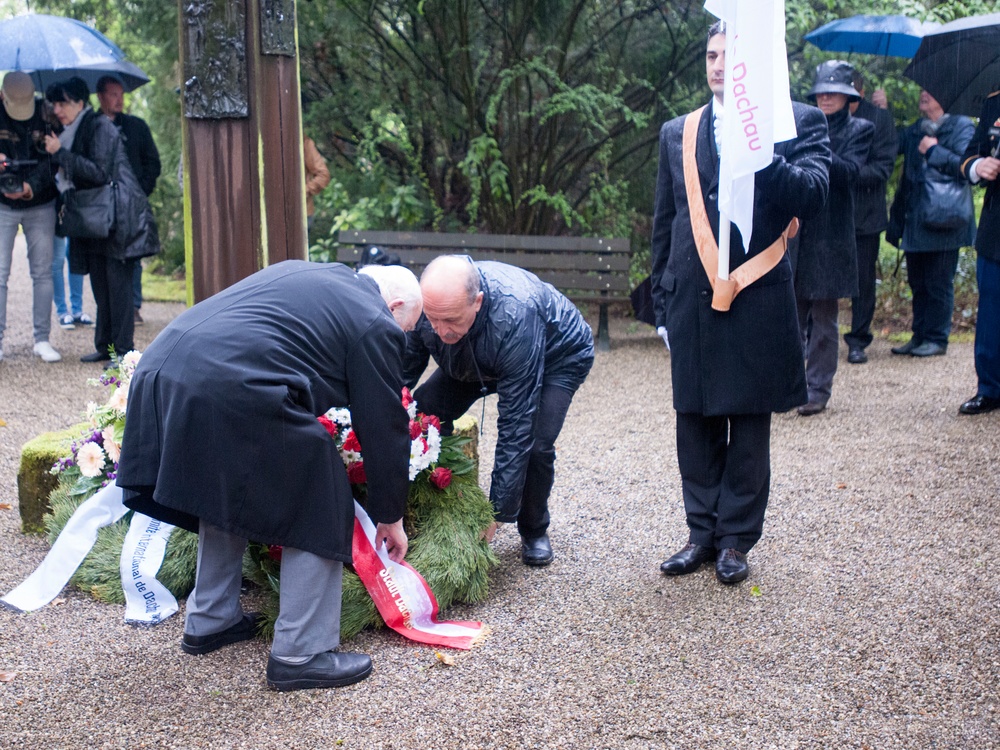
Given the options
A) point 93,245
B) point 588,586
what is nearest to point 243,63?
point 588,586

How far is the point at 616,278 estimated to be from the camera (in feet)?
28.5

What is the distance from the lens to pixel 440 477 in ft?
12.5

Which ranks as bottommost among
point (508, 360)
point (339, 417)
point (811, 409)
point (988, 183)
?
point (811, 409)

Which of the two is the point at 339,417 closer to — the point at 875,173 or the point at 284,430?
the point at 284,430

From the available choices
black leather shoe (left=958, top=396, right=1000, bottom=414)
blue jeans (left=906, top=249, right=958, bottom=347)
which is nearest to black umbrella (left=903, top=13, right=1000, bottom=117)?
black leather shoe (left=958, top=396, right=1000, bottom=414)

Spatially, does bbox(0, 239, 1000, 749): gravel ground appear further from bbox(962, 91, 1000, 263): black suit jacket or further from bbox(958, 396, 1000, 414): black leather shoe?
bbox(962, 91, 1000, 263): black suit jacket

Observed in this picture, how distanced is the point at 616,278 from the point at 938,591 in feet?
17.0

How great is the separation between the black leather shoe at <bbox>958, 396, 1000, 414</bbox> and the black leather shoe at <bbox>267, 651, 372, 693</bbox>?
453cm

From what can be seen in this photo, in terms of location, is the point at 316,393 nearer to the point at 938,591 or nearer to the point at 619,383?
the point at 938,591

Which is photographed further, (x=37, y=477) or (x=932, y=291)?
→ (x=932, y=291)

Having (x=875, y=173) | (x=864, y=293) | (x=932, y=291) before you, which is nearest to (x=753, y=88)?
(x=875, y=173)

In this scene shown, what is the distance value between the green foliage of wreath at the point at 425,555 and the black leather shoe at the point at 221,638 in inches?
5.0

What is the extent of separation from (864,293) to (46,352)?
20.6 ft

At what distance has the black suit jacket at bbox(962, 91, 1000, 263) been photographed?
5.91 m
